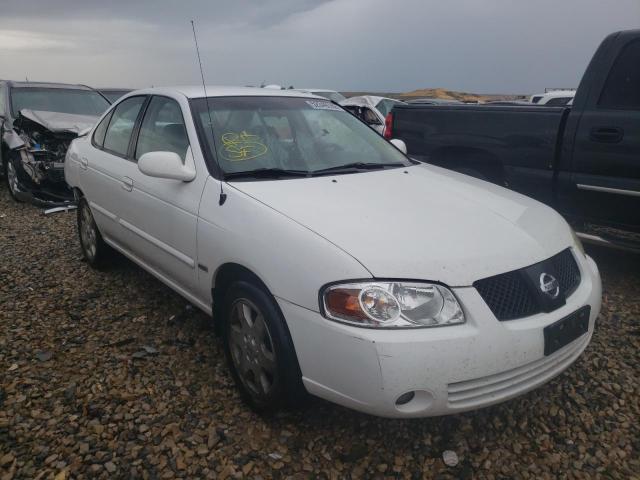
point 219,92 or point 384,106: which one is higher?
point 219,92

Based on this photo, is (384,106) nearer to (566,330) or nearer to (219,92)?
(219,92)

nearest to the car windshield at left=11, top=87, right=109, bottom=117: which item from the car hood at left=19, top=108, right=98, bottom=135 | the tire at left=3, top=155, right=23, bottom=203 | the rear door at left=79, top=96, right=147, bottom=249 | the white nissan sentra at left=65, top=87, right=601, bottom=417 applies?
the car hood at left=19, top=108, right=98, bottom=135

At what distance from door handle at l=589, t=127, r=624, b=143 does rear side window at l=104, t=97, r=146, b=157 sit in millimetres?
3475

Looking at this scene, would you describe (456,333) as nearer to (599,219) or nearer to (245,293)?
(245,293)

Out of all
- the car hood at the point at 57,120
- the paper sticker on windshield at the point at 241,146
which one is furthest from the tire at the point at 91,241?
the car hood at the point at 57,120

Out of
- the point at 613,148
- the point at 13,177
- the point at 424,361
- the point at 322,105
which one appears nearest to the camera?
the point at 424,361

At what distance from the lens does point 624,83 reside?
4008 mm

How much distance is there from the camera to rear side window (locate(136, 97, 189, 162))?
324cm

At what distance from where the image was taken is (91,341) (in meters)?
3.40

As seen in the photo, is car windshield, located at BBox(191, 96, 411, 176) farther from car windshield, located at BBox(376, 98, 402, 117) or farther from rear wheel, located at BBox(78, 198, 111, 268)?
car windshield, located at BBox(376, 98, 402, 117)

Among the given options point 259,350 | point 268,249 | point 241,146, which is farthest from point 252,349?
point 241,146

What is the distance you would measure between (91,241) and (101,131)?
971mm

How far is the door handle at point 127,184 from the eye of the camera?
3.56m

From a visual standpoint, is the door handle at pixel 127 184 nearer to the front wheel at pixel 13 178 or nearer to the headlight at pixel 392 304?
the headlight at pixel 392 304
